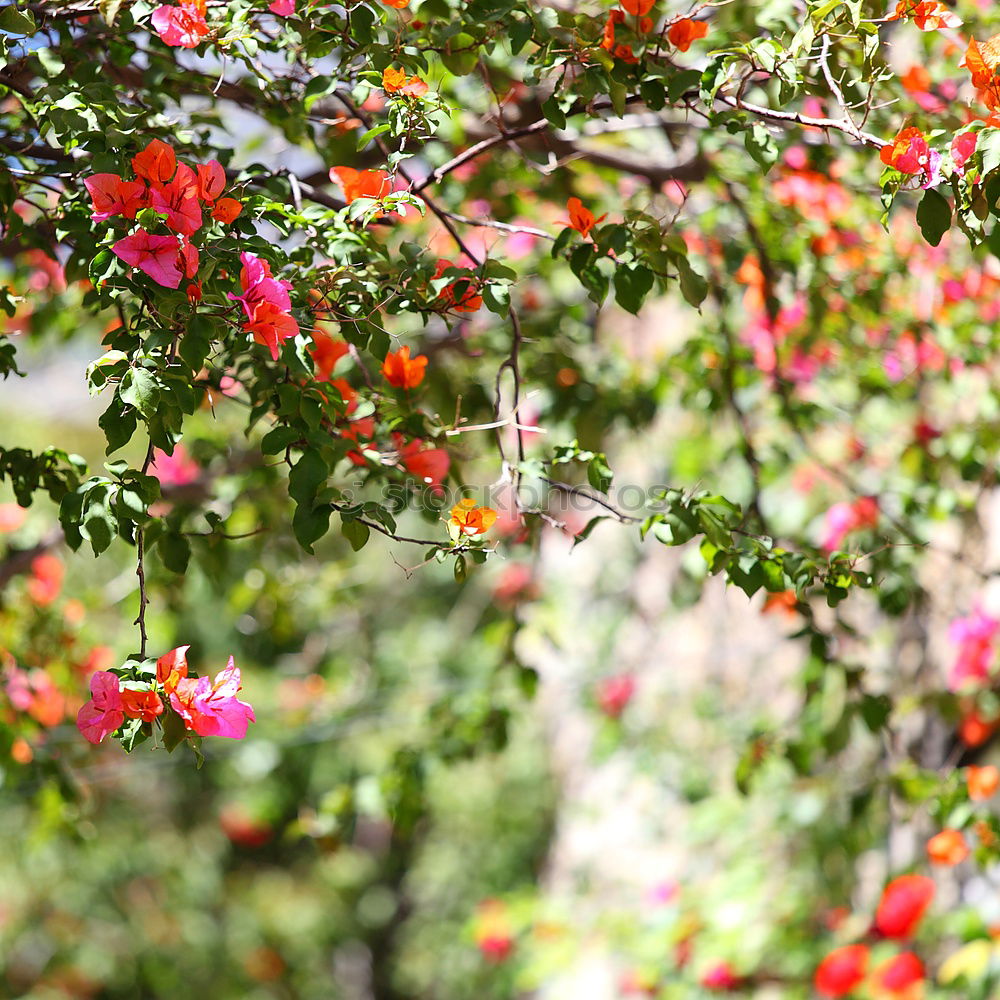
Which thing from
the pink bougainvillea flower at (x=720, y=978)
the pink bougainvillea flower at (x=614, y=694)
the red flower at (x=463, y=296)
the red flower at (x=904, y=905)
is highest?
the red flower at (x=463, y=296)

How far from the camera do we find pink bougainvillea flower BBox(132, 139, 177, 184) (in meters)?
0.66

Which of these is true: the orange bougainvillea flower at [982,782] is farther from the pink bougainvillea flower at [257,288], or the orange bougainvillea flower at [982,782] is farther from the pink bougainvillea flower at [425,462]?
the pink bougainvillea flower at [257,288]

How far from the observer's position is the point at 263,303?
67cm

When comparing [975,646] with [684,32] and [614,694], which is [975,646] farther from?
[684,32]

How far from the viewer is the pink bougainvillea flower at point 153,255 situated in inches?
25.3

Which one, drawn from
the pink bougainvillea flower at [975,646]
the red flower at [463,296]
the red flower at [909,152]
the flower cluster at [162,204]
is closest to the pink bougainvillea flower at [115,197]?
the flower cluster at [162,204]

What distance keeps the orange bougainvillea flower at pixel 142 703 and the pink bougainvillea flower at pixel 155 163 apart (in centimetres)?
31

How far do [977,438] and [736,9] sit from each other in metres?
0.65

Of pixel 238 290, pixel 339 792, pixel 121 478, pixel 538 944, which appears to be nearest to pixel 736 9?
pixel 238 290

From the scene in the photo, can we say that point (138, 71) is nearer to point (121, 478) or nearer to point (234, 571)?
point (121, 478)

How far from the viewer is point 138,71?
108 cm

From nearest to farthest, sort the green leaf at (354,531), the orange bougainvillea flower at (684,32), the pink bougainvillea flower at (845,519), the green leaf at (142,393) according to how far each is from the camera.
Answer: the green leaf at (142,393) → the green leaf at (354,531) → the orange bougainvillea flower at (684,32) → the pink bougainvillea flower at (845,519)

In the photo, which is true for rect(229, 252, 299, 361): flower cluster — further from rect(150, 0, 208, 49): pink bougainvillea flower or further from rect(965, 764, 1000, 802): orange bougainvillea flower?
rect(965, 764, 1000, 802): orange bougainvillea flower

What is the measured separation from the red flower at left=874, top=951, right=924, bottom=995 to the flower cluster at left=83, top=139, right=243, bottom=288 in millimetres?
1596
